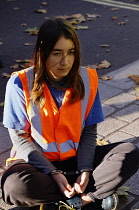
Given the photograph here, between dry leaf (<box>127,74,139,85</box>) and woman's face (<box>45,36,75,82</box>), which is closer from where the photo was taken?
woman's face (<box>45,36,75,82</box>)

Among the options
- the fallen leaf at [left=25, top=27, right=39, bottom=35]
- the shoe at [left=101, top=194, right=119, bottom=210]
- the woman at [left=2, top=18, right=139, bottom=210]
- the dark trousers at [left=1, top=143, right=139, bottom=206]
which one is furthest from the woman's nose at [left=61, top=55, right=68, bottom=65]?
the fallen leaf at [left=25, top=27, right=39, bottom=35]

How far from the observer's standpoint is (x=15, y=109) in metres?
2.74

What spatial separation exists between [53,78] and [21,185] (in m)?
0.70

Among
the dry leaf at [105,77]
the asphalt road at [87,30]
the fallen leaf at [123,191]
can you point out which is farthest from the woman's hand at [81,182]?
the dry leaf at [105,77]

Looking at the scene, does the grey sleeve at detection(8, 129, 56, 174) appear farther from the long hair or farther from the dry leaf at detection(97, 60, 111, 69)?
the dry leaf at detection(97, 60, 111, 69)

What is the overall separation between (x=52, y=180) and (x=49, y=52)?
77 cm

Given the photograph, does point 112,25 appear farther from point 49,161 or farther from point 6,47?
point 49,161

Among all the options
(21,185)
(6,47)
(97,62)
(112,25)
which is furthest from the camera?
(112,25)

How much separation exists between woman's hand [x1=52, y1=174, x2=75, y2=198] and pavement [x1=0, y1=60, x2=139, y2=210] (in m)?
0.36

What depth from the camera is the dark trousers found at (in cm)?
256

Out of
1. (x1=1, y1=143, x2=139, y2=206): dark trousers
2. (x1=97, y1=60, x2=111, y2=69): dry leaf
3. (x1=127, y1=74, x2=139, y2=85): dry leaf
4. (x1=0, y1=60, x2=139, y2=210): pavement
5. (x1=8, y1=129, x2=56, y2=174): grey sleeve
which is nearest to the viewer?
(x1=1, y1=143, x2=139, y2=206): dark trousers


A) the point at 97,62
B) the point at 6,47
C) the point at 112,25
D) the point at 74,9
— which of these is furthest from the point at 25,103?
the point at 74,9

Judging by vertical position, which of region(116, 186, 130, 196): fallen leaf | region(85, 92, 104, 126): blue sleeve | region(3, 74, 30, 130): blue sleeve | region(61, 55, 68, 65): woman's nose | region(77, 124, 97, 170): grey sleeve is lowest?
region(116, 186, 130, 196): fallen leaf

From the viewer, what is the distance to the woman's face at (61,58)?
8.62 ft
